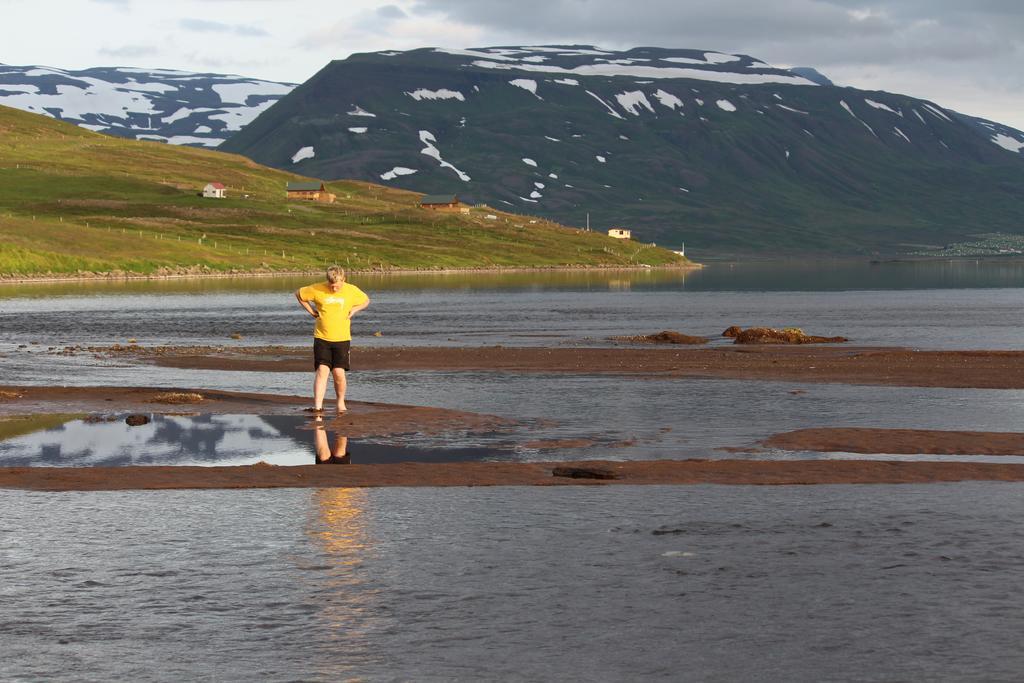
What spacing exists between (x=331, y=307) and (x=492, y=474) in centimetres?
873

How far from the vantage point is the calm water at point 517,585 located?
34.5ft

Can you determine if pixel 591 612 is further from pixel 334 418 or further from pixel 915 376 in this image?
pixel 915 376

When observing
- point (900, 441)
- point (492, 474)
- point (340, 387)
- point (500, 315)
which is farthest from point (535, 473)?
point (500, 315)

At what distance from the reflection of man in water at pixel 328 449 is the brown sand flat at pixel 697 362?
15224 mm

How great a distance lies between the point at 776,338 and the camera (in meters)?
52.9

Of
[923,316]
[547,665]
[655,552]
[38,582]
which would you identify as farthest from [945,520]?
[923,316]

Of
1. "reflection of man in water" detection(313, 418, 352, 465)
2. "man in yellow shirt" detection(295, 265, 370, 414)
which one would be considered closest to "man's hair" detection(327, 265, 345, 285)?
"man in yellow shirt" detection(295, 265, 370, 414)

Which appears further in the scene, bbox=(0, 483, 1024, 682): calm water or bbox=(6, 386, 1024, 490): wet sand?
bbox=(6, 386, 1024, 490): wet sand

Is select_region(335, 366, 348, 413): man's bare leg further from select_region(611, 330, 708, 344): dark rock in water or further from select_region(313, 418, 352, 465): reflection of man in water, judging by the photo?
select_region(611, 330, 708, 344): dark rock in water

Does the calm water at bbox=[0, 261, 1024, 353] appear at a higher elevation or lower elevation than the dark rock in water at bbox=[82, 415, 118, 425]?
higher

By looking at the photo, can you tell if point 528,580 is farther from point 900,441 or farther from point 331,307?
point 331,307

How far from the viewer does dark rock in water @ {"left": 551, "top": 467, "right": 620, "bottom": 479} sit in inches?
747

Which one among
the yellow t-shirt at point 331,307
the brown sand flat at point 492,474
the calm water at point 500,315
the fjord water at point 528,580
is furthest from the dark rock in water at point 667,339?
the brown sand flat at point 492,474

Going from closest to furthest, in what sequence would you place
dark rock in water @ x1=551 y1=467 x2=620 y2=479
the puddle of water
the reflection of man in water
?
dark rock in water @ x1=551 y1=467 x2=620 y2=479 < the reflection of man in water < the puddle of water
